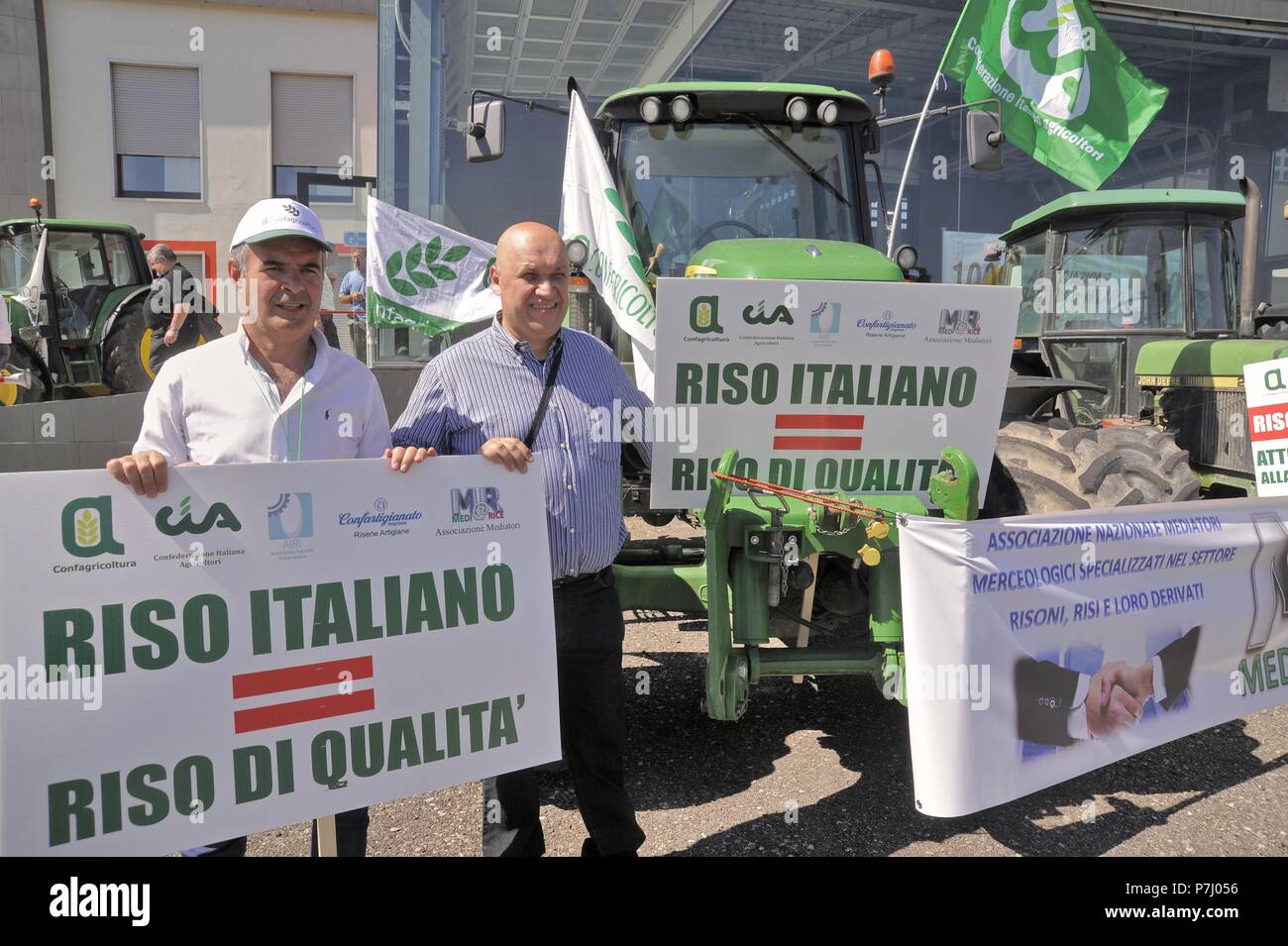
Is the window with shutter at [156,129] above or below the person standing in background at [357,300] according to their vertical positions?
above

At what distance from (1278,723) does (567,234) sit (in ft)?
13.3

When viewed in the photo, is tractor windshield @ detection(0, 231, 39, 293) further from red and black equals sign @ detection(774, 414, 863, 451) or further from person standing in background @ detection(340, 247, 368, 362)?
red and black equals sign @ detection(774, 414, 863, 451)

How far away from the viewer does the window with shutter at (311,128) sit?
17.5 meters

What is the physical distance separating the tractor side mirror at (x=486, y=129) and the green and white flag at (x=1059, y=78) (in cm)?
453

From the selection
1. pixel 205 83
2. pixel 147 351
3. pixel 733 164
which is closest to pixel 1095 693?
pixel 733 164

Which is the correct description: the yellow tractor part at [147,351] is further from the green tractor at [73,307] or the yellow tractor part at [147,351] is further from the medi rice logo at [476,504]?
the medi rice logo at [476,504]

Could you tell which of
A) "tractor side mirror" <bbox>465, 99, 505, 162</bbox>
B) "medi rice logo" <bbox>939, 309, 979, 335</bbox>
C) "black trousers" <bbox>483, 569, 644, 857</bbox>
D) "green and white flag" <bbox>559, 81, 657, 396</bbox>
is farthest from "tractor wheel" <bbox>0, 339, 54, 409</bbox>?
"medi rice logo" <bbox>939, 309, 979, 335</bbox>

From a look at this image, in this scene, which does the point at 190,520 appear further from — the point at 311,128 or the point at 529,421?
the point at 311,128

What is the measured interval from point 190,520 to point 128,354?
10444 mm

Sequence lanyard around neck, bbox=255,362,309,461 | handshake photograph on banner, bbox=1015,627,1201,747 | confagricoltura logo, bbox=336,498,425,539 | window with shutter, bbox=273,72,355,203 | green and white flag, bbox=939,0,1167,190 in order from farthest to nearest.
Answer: window with shutter, bbox=273,72,355,203
green and white flag, bbox=939,0,1167,190
handshake photograph on banner, bbox=1015,627,1201,747
confagricoltura logo, bbox=336,498,425,539
lanyard around neck, bbox=255,362,309,461

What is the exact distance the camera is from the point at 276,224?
87.8 inches

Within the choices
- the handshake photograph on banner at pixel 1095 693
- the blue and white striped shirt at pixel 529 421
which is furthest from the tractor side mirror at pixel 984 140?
the blue and white striped shirt at pixel 529 421

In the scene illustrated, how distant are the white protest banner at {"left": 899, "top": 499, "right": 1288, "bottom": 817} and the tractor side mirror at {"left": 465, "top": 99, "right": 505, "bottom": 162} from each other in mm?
2952

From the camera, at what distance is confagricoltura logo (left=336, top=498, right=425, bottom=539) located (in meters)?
2.42
